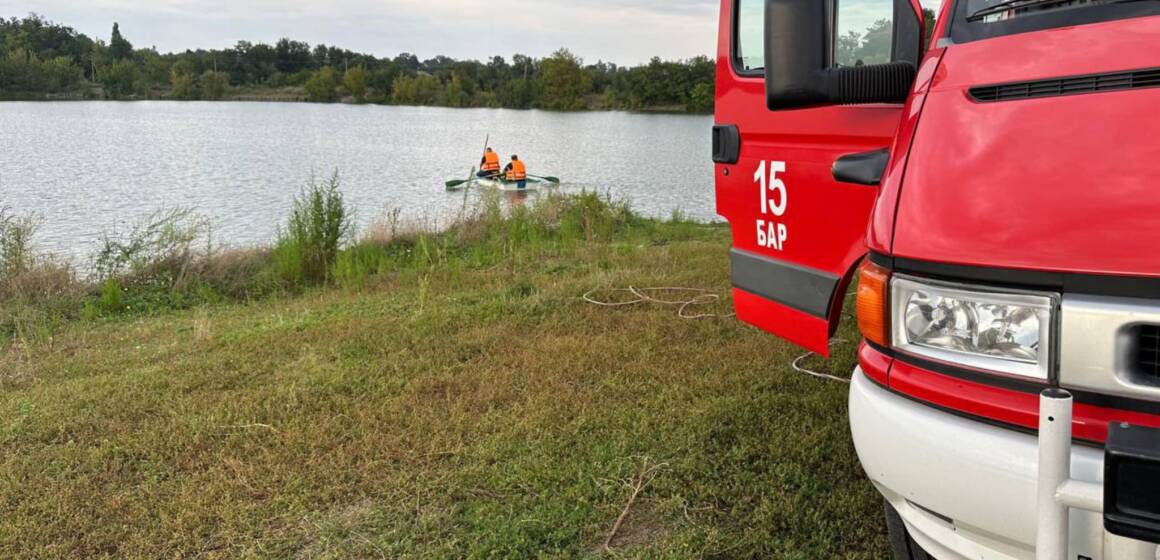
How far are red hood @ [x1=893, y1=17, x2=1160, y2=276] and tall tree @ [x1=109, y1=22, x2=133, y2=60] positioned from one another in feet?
385

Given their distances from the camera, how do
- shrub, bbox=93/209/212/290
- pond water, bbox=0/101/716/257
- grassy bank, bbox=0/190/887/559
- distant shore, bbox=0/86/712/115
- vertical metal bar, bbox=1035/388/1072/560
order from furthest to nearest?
1. distant shore, bbox=0/86/712/115
2. pond water, bbox=0/101/716/257
3. shrub, bbox=93/209/212/290
4. grassy bank, bbox=0/190/887/559
5. vertical metal bar, bbox=1035/388/1072/560

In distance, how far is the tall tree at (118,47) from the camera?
103375 mm

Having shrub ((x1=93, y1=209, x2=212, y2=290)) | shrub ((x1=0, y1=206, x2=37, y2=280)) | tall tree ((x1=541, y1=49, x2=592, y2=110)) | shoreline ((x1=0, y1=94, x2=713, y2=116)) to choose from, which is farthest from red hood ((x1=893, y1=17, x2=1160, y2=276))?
tall tree ((x1=541, y1=49, x2=592, y2=110))

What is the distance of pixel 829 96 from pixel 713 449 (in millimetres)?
1862

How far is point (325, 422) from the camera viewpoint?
14.0ft

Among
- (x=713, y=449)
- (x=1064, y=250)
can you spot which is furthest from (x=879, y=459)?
(x=713, y=449)

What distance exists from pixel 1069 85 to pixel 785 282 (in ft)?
5.95

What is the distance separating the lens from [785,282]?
366 centimetres

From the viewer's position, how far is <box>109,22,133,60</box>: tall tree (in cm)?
10338

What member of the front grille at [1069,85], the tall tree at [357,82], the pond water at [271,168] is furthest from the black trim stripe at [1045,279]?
the tall tree at [357,82]

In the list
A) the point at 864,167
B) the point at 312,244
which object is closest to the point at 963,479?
the point at 864,167

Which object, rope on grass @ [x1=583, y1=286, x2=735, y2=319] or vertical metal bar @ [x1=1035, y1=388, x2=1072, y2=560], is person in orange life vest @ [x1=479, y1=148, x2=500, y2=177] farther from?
vertical metal bar @ [x1=1035, y1=388, x2=1072, y2=560]

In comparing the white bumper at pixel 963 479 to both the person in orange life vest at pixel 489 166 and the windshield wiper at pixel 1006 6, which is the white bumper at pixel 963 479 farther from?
the person in orange life vest at pixel 489 166

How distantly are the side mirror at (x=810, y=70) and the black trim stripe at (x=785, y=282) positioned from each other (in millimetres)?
936
